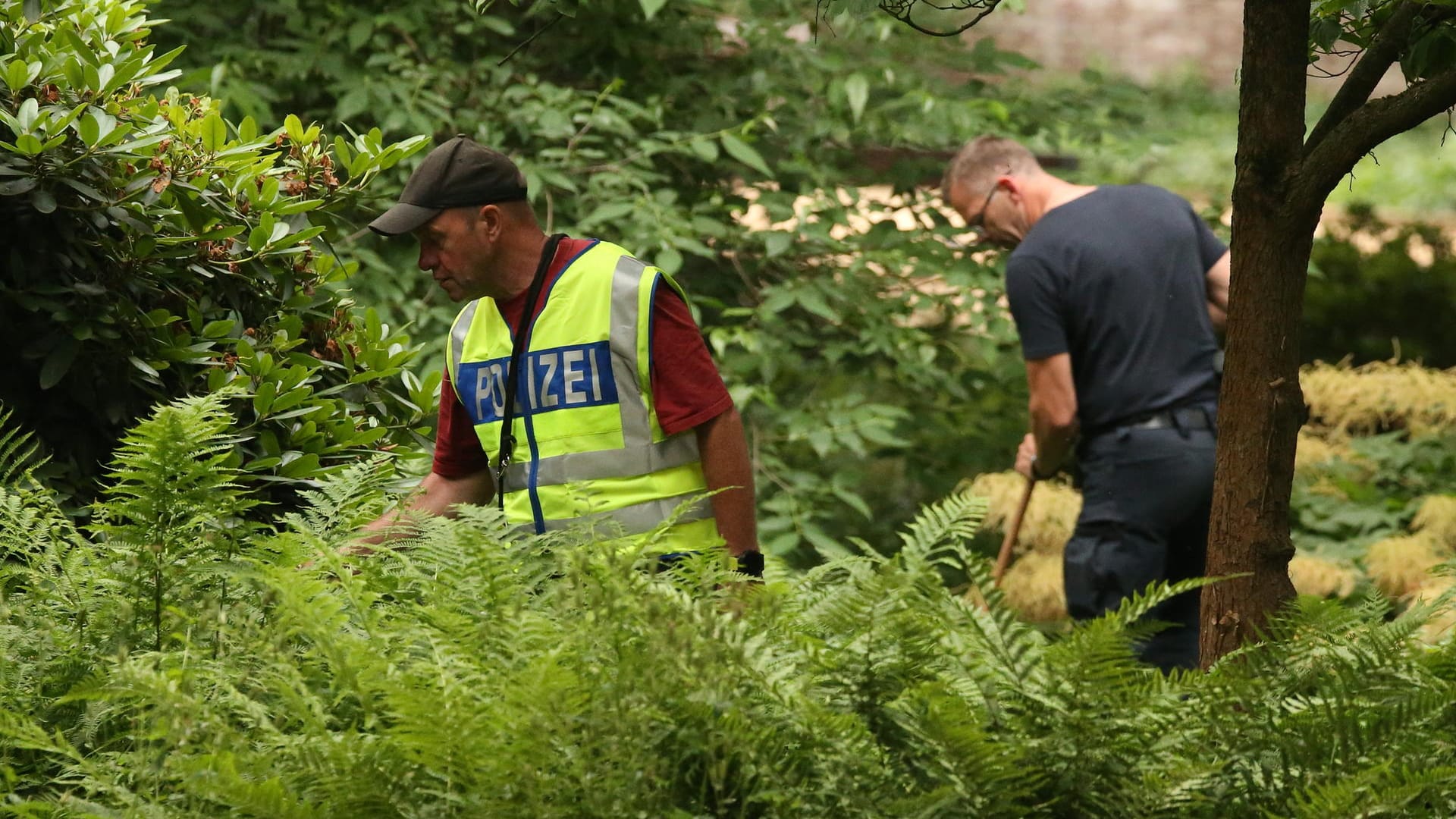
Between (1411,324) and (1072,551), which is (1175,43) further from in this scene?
(1072,551)

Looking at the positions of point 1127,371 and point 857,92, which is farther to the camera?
point 857,92

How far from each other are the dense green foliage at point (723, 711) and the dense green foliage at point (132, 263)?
43.3 inches

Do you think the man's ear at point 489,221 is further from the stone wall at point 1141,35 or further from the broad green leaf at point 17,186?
the stone wall at point 1141,35

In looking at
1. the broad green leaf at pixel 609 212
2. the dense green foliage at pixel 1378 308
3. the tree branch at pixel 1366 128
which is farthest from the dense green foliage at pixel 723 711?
the dense green foliage at pixel 1378 308

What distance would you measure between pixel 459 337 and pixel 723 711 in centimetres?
214

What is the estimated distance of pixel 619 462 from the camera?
10.3ft

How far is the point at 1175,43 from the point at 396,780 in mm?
18662

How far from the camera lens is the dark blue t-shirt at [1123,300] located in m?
4.60

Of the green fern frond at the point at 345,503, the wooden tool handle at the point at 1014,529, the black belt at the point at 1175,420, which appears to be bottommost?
the wooden tool handle at the point at 1014,529

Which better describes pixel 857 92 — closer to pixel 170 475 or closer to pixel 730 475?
pixel 730 475

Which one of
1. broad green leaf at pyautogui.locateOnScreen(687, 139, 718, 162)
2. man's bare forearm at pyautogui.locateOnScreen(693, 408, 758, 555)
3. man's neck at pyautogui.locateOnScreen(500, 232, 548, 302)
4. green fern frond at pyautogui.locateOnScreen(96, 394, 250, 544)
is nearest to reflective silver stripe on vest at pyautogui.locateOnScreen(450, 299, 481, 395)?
man's neck at pyautogui.locateOnScreen(500, 232, 548, 302)

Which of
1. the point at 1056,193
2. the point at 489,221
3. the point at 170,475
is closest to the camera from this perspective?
the point at 170,475

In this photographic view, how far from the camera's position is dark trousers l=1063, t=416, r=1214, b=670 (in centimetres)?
458

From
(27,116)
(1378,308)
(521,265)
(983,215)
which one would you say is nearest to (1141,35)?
(1378,308)
